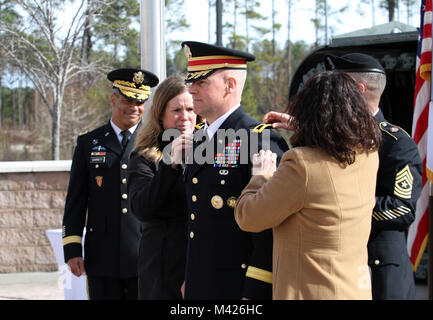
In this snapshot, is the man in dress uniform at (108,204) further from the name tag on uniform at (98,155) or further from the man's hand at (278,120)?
the man's hand at (278,120)

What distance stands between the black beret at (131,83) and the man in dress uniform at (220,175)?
3.39 feet

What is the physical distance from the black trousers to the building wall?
12.5ft

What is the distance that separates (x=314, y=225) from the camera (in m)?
1.95

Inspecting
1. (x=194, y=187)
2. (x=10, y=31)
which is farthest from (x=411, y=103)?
(x=10, y=31)

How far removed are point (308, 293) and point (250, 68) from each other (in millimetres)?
24325

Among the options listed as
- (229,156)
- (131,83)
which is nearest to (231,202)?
(229,156)

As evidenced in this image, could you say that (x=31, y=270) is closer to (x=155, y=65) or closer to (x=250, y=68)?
(x=155, y=65)

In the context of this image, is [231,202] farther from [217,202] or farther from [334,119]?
[334,119]

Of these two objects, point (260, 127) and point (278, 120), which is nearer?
point (260, 127)

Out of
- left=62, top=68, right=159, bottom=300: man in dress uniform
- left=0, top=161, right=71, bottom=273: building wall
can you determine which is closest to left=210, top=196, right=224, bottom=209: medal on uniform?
left=62, top=68, right=159, bottom=300: man in dress uniform

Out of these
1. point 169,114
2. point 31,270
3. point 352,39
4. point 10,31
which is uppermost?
point 10,31

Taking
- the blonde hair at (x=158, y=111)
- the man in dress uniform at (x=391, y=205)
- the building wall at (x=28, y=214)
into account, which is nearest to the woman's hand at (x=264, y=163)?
the man in dress uniform at (x=391, y=205)

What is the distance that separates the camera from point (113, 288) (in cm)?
330

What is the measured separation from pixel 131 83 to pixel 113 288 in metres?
1.24
